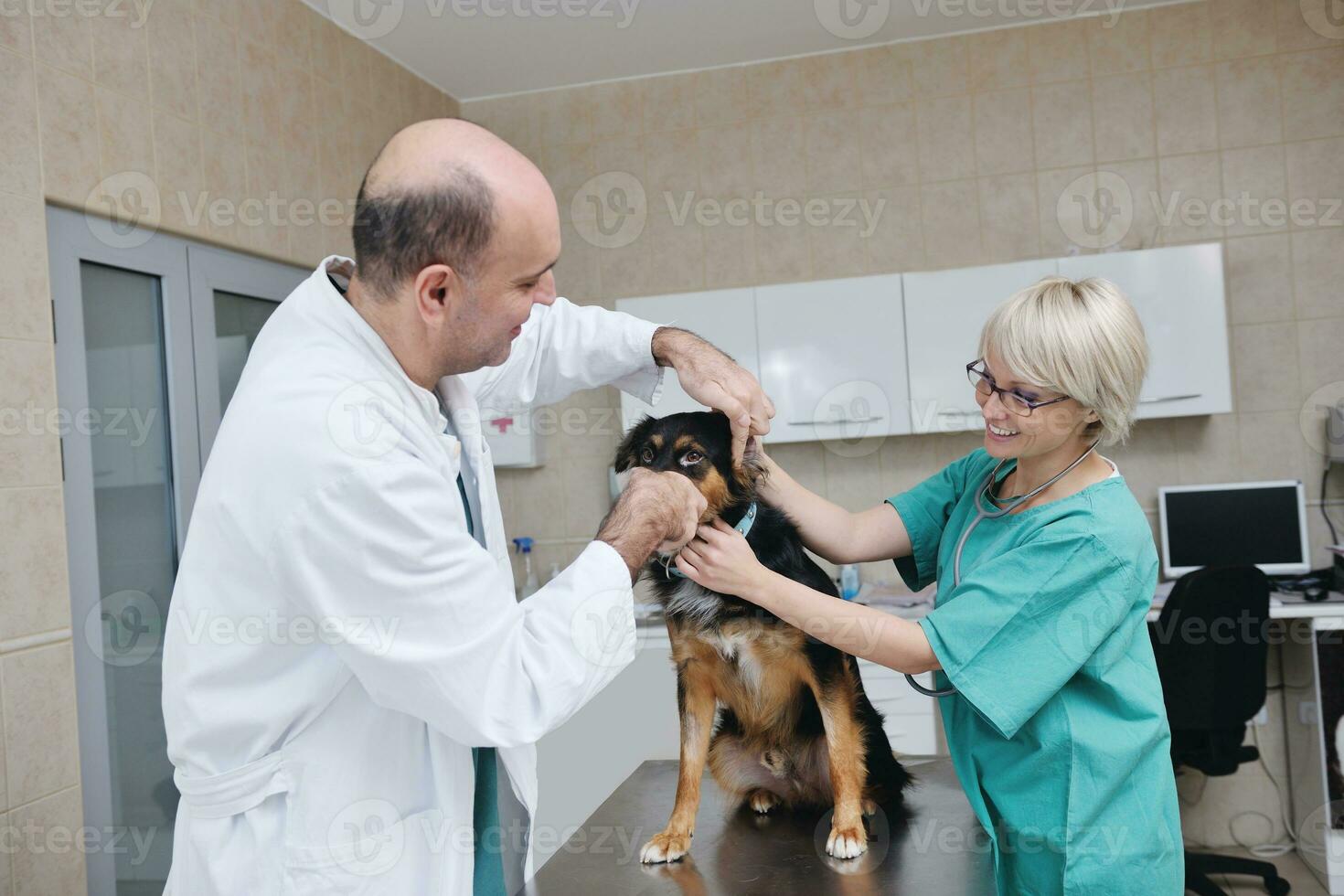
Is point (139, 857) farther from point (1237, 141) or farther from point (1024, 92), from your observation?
point (1237, 141)

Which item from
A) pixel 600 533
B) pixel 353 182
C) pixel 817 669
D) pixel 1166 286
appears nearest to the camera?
pixel 600 533

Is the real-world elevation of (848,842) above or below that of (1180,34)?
below

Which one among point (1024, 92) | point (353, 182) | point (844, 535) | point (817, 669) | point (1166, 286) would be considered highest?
point (1024, 92)

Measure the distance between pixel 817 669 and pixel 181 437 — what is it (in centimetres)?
245

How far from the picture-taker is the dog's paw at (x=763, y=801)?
1659 millimetres

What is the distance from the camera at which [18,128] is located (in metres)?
2.54

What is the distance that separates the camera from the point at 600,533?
125 cm

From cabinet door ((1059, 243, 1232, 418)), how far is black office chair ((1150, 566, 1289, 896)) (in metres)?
0.87

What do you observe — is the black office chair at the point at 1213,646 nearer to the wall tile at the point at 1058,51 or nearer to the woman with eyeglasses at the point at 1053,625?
the woman with eyeglasses at the point at 1053,625

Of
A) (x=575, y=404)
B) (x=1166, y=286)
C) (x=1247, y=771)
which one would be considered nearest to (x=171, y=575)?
(x=575, y=404)
